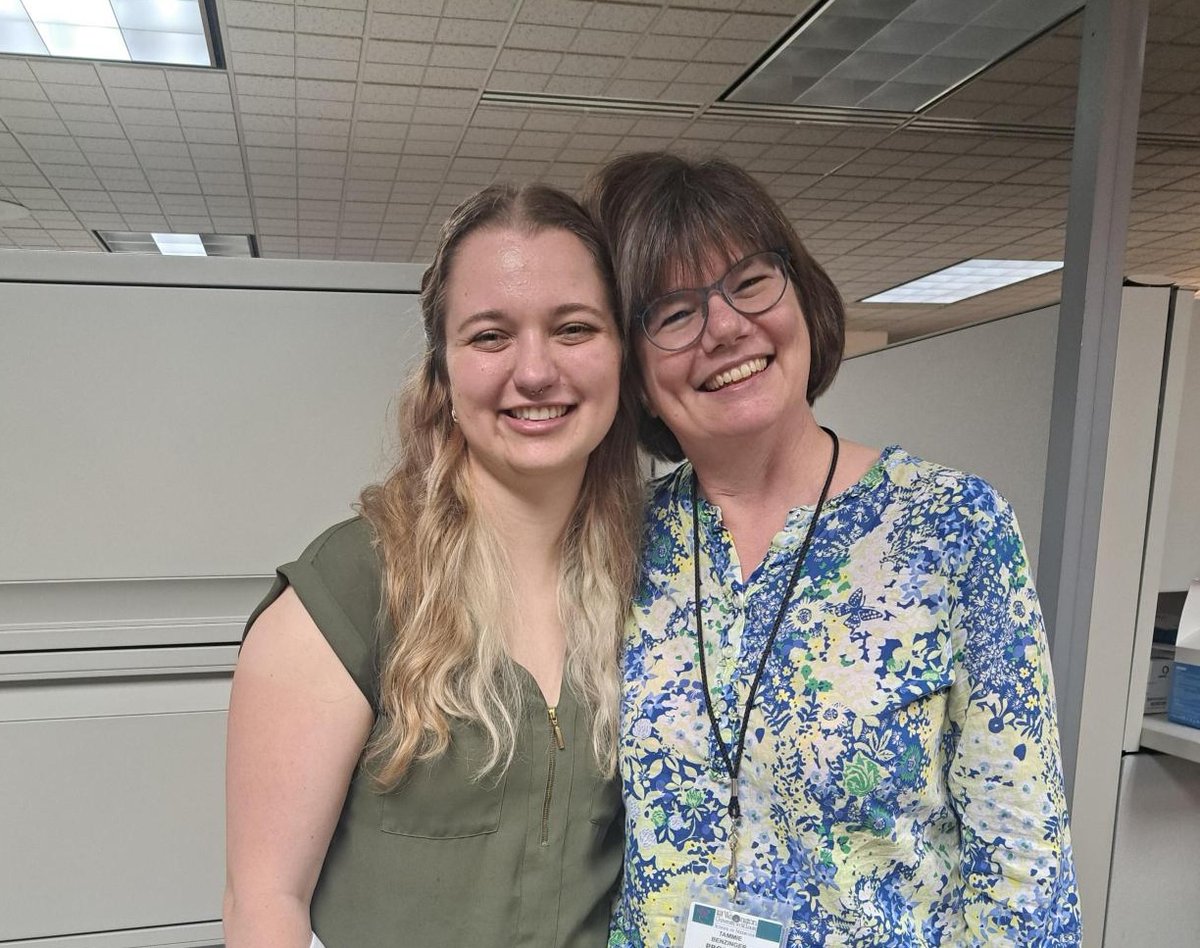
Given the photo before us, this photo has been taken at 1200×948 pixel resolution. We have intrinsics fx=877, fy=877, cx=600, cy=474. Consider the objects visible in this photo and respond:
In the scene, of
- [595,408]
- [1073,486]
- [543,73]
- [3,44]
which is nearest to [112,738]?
[595,408]

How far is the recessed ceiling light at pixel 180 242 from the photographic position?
25.6 feet

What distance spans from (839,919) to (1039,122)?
5.90 m

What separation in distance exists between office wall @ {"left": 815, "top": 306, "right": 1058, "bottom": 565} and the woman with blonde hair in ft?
3.75

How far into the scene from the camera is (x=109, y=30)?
4406 millimetres

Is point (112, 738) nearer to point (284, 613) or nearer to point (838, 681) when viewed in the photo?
point (284, 613)

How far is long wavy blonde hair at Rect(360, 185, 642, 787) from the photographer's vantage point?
97cm

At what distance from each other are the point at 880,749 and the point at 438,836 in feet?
1.62

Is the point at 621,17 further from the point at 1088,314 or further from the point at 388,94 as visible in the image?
the point at 1088,314

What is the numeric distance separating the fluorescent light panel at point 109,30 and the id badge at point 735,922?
4.56m

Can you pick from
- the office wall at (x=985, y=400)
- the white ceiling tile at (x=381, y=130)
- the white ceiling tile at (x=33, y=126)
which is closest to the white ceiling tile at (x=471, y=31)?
the white ceiling tile at (x=381, y=130)

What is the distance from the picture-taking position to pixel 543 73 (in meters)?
4.86

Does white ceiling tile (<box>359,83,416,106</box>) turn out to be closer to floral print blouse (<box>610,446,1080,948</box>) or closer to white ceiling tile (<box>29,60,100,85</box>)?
white ceiling tile (<box>29,60,100,85</box>)

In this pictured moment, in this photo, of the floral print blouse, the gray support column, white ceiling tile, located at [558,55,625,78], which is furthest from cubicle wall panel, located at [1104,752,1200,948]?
white ceiling tile, located at [558,55,625,78]

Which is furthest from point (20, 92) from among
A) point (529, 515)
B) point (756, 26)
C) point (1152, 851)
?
point (1152, 851)
